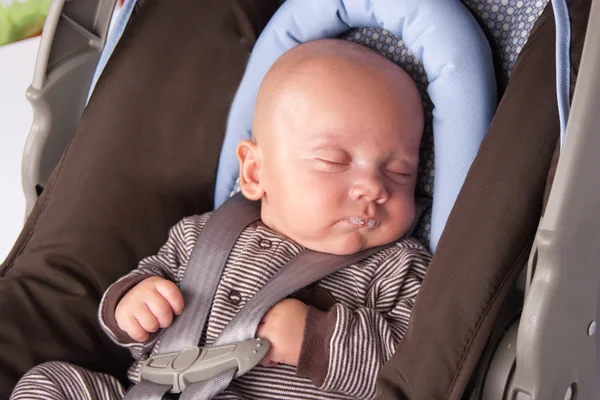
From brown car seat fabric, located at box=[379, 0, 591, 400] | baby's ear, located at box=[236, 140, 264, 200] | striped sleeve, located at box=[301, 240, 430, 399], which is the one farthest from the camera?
baby's ear, located at box=[236, 140, 264, 200]

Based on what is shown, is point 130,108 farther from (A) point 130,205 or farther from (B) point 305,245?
(B) point 305,245

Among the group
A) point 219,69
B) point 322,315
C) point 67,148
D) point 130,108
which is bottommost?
point 322,315

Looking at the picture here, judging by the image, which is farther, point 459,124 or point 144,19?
point 144,19

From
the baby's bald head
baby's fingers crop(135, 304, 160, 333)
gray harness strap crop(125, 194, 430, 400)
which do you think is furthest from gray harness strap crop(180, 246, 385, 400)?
the baby's bald head

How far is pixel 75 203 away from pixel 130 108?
0.21 m

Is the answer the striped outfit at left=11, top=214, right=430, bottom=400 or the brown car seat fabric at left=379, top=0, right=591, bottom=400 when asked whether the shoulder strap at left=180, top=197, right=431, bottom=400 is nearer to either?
the striped outfit at left=11, top=214, right=430, bottom=400

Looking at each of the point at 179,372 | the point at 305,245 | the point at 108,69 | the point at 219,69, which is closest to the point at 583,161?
the point at 305,245

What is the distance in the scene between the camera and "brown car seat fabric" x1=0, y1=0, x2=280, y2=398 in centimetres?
125

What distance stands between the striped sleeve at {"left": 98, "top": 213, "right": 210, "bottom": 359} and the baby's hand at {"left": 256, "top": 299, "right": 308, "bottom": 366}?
0.66 feet

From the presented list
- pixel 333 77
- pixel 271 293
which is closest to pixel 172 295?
pixel 271 293

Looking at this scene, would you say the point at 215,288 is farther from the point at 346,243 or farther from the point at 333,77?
the point at 333,77

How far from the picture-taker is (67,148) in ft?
4.56

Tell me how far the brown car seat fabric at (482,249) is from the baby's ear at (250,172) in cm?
43

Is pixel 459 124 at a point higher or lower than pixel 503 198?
higher
